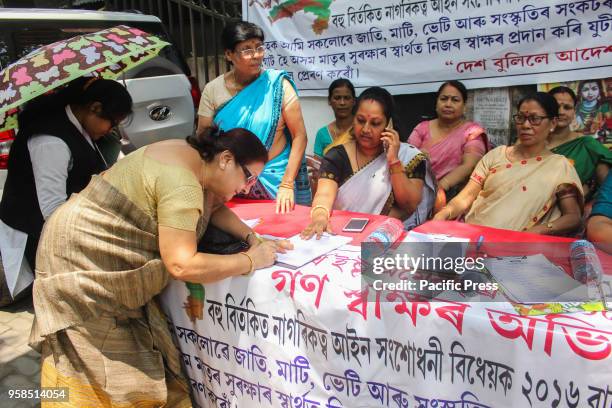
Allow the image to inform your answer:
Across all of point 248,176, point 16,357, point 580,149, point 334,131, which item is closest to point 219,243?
point 248,176

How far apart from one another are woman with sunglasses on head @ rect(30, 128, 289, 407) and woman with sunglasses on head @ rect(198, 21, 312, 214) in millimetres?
894

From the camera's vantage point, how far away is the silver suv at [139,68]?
3359 millimetres

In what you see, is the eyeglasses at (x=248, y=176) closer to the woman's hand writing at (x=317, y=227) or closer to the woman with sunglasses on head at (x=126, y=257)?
→ the woman with sunglasses on head at (x=126, y=257)

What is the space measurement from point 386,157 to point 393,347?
1.04 metres

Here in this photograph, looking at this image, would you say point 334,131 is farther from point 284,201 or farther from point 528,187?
point 528,187

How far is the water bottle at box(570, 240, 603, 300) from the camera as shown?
1.22 metres

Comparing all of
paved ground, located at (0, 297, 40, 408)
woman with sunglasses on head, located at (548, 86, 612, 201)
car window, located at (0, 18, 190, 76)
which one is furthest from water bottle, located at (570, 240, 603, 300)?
car window, located at (0, 18, 190, 76)

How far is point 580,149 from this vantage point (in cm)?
271

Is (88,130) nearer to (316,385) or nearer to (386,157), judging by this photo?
(386,157)

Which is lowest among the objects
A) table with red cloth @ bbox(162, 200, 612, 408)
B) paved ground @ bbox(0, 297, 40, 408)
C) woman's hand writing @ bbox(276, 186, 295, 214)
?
paved ground @ bbox(0, 297, 40, 408)

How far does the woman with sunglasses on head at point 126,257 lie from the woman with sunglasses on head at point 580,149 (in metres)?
2.08

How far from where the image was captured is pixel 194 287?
5.37 ft

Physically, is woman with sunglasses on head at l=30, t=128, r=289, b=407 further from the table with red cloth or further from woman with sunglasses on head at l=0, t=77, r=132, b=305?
woman with sunglasses on head at l=0, t=77, r=132, b=305

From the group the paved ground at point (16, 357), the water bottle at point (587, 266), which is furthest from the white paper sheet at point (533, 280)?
the paved ground at point (16, 357)
